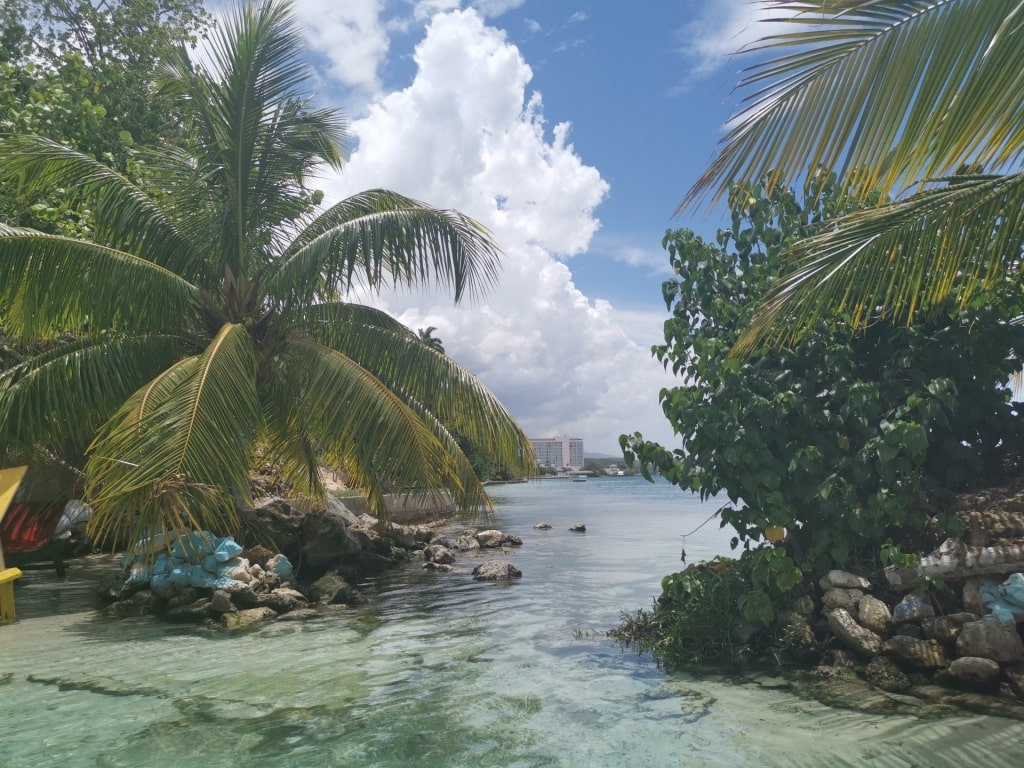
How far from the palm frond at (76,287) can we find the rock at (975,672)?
356 inches

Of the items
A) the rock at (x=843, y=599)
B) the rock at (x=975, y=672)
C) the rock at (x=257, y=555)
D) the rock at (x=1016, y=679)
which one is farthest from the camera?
the rock at (x=257, y=555)

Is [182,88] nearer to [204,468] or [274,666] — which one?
[204,468]

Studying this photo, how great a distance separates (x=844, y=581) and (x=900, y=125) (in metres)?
4.83

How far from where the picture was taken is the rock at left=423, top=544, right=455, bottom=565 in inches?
599

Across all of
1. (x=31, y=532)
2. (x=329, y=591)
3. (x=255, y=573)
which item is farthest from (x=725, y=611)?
(x=31, y=532)

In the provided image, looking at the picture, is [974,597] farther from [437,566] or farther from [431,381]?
[437,566]

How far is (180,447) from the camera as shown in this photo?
6824 millimetres

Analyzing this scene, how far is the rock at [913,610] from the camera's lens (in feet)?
21.2

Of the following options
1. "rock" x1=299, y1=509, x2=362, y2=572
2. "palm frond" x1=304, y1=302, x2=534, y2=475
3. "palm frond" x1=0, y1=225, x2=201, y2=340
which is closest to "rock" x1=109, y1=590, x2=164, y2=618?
"rock" x1=299, y1=509, x2=362, y2=572

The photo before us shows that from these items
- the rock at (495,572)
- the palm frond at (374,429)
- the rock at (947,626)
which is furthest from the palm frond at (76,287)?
the rock at (947,626)

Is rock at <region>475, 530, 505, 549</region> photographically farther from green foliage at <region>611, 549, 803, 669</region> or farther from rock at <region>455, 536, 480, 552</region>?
green foliage at <region>611, 549, 803, 669</region>

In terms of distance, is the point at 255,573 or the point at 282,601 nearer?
the point at 282,601

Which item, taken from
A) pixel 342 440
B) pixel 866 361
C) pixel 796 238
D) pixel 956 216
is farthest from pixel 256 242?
pixel 956 216

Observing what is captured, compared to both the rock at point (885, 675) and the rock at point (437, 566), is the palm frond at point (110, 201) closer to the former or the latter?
the rock at point (437, 566)
